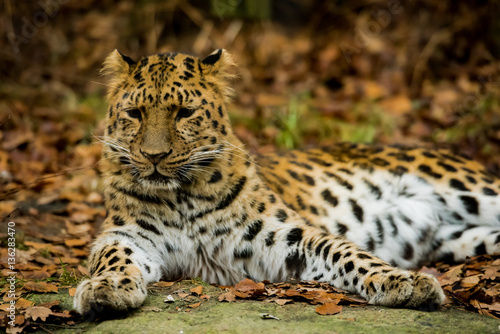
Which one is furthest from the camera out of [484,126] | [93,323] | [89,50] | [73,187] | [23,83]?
[89,50]

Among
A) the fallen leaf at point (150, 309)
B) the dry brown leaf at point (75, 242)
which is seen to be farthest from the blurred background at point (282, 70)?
the fallen leaf at point (150, 309)

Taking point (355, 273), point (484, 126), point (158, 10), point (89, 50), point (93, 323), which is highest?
point (158, 10)

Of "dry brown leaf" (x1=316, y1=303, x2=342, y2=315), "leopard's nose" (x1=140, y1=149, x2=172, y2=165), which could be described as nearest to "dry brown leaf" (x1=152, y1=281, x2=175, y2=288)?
"leopard's nose" (x1=140, y1=149, x2=172, y2=165)

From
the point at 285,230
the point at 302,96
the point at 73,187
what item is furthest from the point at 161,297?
the point at 302,96

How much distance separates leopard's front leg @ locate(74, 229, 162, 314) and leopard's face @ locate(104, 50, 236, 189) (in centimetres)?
55

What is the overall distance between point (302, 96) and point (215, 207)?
709cm

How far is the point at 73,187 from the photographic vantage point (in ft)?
27.3

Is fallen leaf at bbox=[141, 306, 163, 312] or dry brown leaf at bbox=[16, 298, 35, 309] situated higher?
fallen leaf at bbox=[141, 306, 163, 312]

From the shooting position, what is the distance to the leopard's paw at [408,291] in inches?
163

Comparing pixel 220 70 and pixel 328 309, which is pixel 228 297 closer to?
pixel 328 309

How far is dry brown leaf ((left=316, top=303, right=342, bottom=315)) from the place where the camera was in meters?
4.09

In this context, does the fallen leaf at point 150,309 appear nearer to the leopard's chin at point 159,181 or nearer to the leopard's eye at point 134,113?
the leopard's chin at point 159,181

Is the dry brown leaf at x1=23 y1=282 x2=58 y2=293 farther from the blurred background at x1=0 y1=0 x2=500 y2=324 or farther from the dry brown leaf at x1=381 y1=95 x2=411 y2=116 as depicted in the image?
the dry brown leaf at x1=381 y1=95 x2=411 y2=116

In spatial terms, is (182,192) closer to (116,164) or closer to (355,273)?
(116,164)
